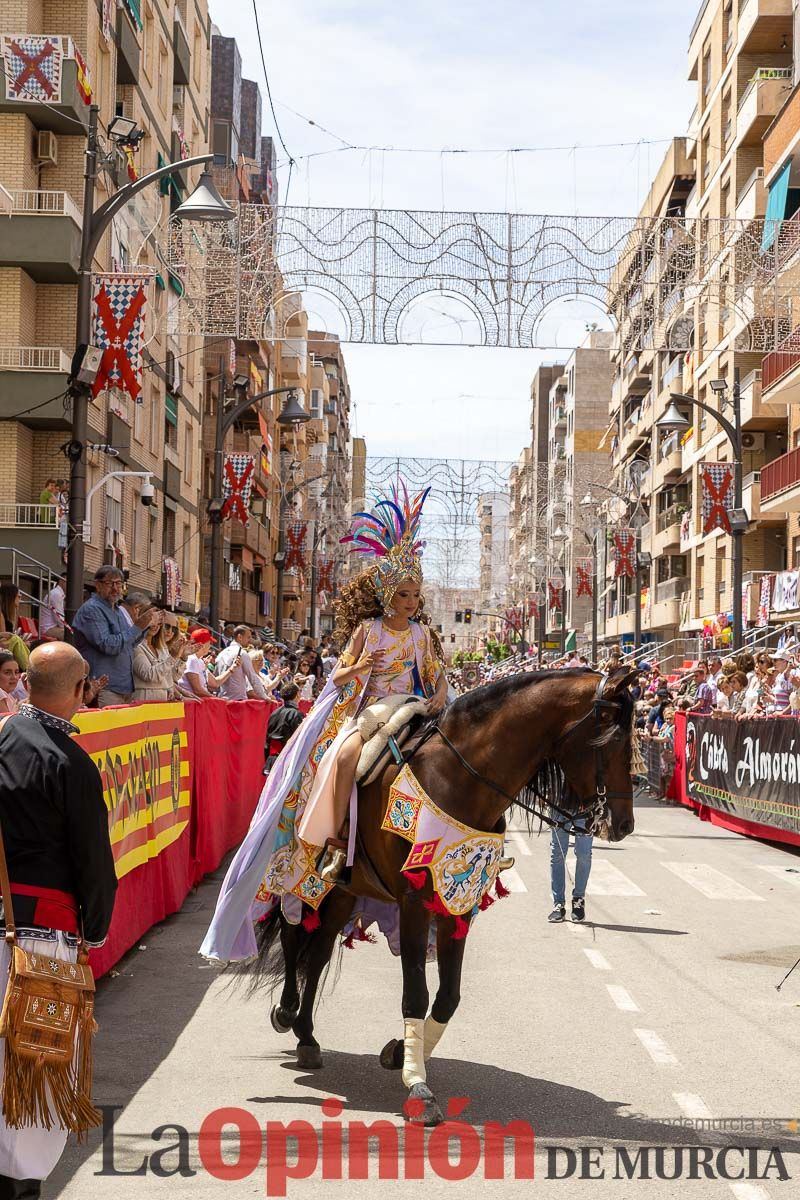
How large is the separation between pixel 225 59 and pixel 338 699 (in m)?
64.1

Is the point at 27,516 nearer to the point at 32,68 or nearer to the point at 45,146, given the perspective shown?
the point at 45,146

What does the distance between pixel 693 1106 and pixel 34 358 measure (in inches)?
1049

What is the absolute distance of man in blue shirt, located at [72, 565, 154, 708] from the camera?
1309 centimetres

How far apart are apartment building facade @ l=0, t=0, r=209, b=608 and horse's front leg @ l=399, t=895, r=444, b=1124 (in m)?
18.4

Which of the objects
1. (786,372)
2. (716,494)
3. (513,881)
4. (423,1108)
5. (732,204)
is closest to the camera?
(423,1108)

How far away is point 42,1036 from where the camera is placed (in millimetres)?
4566

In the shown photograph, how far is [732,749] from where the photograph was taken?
869 inches

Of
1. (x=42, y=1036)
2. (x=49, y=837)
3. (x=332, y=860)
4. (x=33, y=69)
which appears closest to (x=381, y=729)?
(x=332, y=860)

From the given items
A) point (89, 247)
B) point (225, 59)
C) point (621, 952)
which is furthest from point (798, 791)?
point (225, 59)

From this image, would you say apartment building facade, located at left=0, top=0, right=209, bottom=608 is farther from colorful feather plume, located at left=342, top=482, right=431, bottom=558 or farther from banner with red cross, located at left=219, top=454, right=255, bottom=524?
colorful feather plume, located at left=342, top=482, right=431, bottom=558

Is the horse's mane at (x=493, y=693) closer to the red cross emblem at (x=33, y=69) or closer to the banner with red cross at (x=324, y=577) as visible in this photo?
the red cross emblem at (x=33, y=69)

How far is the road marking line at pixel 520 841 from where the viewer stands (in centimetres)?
1816

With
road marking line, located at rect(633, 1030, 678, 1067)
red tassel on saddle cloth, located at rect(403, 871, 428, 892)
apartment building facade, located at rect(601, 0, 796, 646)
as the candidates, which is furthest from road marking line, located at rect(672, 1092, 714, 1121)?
apartment building facade, located at rect(601, 0, 796, 646)

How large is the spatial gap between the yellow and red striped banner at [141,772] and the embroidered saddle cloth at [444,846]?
5.93 ft
